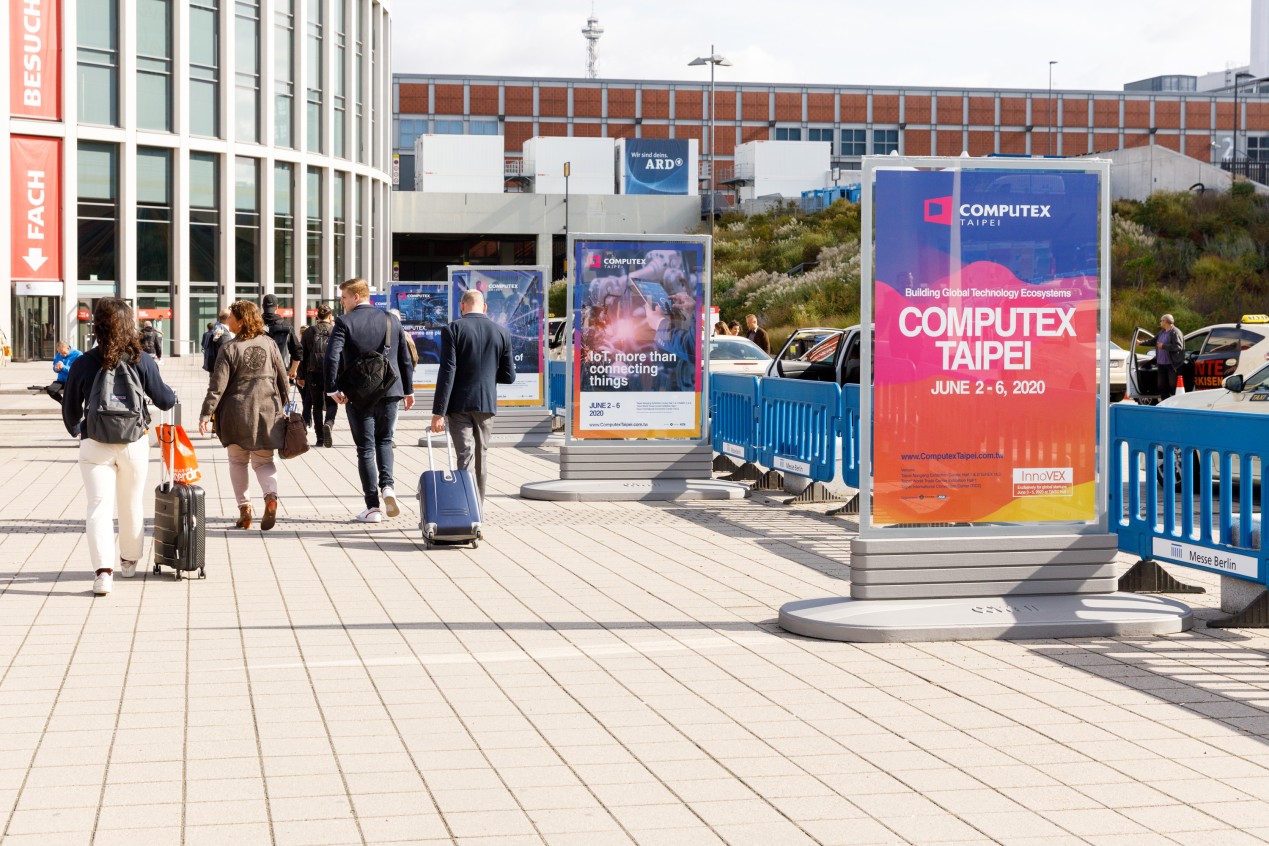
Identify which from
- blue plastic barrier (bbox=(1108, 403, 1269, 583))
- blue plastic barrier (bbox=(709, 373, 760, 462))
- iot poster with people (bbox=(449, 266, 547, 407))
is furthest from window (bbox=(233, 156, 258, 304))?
blue plastic barrier (bbox=(1108, 403, 1269, 583))

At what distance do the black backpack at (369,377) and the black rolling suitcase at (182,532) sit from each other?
2758mm

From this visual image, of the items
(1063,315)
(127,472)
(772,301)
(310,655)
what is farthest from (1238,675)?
(772,301)

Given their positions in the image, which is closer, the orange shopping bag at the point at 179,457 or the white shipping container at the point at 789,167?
the orange shopping bag at the point at 179,457

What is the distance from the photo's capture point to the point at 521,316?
20.9m

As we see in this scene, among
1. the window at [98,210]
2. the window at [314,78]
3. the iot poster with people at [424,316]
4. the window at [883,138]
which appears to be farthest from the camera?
the window at [883,138]

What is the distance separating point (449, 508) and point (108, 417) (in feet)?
8.53

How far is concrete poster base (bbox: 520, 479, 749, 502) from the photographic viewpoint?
14203mm

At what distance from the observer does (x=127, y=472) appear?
9203 millimetres

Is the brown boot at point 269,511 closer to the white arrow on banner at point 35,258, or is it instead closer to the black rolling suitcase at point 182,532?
the black rolling suitcase at point 182,532

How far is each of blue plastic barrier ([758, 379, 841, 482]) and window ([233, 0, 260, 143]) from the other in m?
42.1

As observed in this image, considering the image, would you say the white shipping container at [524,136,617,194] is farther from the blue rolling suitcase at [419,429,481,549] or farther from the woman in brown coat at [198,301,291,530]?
the blue rolling suitcase at [419,429,481,549]

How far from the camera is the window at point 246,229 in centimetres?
5453

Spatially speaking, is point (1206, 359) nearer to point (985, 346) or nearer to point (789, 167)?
point (985, 346)

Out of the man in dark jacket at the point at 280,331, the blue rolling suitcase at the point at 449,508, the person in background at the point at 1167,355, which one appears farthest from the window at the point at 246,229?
the blue rolling suitcase at the point at 449,508
